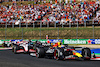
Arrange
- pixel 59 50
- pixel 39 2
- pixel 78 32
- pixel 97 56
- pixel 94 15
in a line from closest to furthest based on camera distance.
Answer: pixel 59 50, pixel 97 56, pixel 78 32, pixel 94 15, pixel 39 2

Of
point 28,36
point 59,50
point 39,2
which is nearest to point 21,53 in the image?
point 59,50

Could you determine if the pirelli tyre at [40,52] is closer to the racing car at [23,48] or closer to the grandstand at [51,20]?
the racing car at [23,48]

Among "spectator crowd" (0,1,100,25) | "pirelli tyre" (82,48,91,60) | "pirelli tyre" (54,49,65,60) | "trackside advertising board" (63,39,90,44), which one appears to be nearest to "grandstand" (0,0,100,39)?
"spectator crowd" (0,1,100,25)

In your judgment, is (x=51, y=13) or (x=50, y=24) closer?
(x=50, y=24)

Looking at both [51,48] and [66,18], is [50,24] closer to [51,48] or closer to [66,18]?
[66,18]

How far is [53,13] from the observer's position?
31.0 metres

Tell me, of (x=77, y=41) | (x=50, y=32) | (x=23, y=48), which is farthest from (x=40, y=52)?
(x=50, y=32)

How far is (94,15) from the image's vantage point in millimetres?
31219

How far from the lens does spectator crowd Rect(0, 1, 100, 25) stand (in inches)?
1169

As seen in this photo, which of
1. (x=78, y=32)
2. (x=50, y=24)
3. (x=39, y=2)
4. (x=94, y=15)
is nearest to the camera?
(x=78, y=32)

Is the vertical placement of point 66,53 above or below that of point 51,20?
below

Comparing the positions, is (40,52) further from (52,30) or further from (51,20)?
(51,20)

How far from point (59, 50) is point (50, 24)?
16921 millimetres

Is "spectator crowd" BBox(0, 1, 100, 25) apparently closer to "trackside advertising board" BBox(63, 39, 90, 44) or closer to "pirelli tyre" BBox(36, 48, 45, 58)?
"trackside advertising board" BBox(63, 39, 90, 44)
